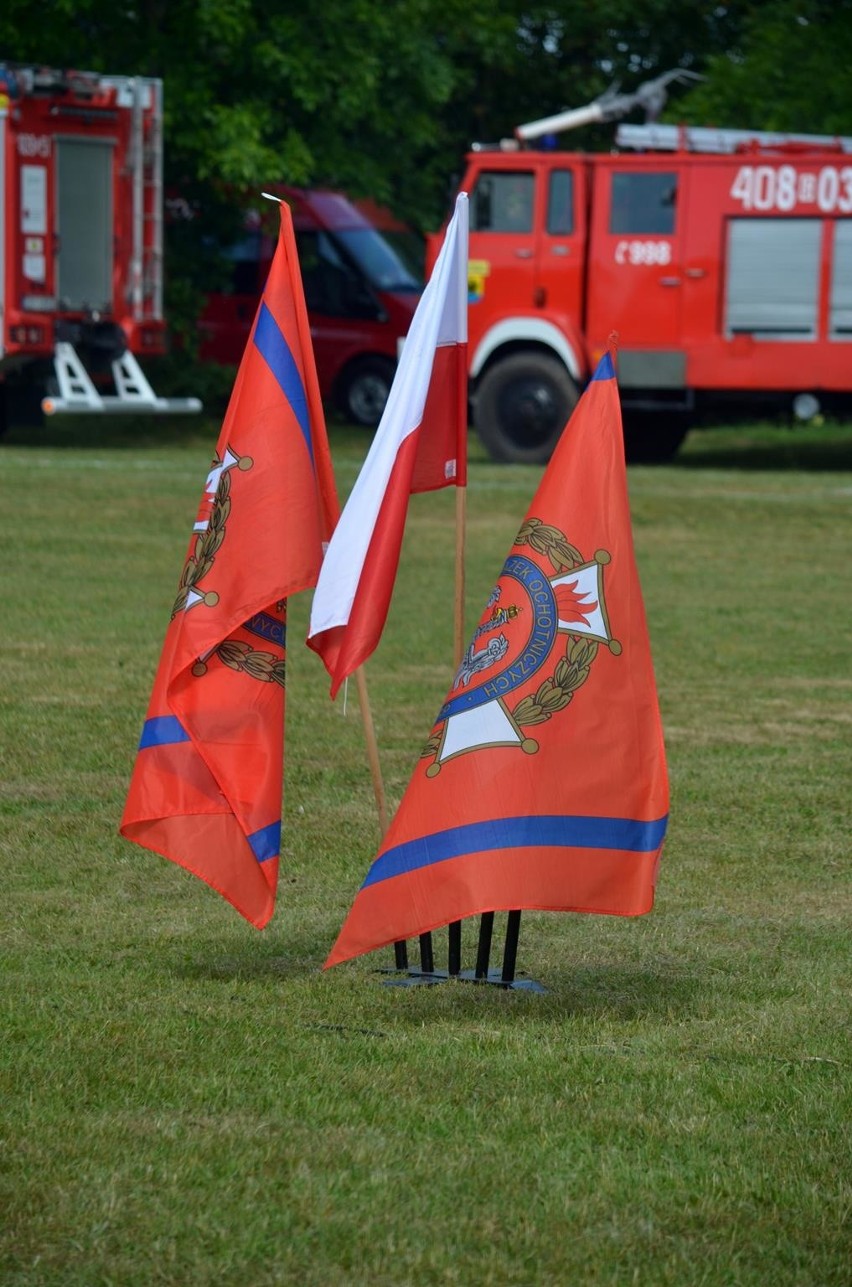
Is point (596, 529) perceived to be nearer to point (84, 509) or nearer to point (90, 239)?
point (84, 509)

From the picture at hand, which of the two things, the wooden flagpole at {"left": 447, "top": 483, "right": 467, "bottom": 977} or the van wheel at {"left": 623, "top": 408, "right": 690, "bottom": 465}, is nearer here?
the wooden flagpole at {"left": 447, "top": 483, "right": 467, "bottom": 977}

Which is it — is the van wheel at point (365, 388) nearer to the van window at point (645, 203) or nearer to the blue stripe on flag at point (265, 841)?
the van window at point (645, 203)

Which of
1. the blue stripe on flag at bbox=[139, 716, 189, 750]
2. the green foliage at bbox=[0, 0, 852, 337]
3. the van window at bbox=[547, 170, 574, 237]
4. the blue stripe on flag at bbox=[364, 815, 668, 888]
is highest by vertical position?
the green foliage at bbox=[0, 0, 852, 337]

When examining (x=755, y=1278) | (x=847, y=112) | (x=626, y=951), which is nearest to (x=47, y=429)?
(x=847, y=112)

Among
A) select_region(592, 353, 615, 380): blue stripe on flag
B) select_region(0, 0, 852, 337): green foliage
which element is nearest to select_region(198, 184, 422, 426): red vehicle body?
select_region(0, 0, 852, 337): green foliage

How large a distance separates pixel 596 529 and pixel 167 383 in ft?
66.1

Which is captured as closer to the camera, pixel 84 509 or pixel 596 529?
pixel 596 529

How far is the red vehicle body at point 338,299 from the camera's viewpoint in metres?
25.4

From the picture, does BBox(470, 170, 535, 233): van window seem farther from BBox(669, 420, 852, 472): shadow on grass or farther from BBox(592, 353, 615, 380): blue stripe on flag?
BBox(592, 353, 615, 380): blue stripe on flag

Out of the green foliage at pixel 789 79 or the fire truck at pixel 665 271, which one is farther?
the green foliage at pixel 789 79

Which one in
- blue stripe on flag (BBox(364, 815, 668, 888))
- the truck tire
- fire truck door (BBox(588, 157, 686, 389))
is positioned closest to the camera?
blue stripe on flag (BBox(364, 815, 668, 888))

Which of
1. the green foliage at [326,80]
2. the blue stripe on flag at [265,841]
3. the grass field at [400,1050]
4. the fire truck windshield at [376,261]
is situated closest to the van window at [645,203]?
the green foliage at [326,80]

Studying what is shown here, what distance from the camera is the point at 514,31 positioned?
105ft

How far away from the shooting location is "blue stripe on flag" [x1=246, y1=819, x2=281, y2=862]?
17.6 ft
